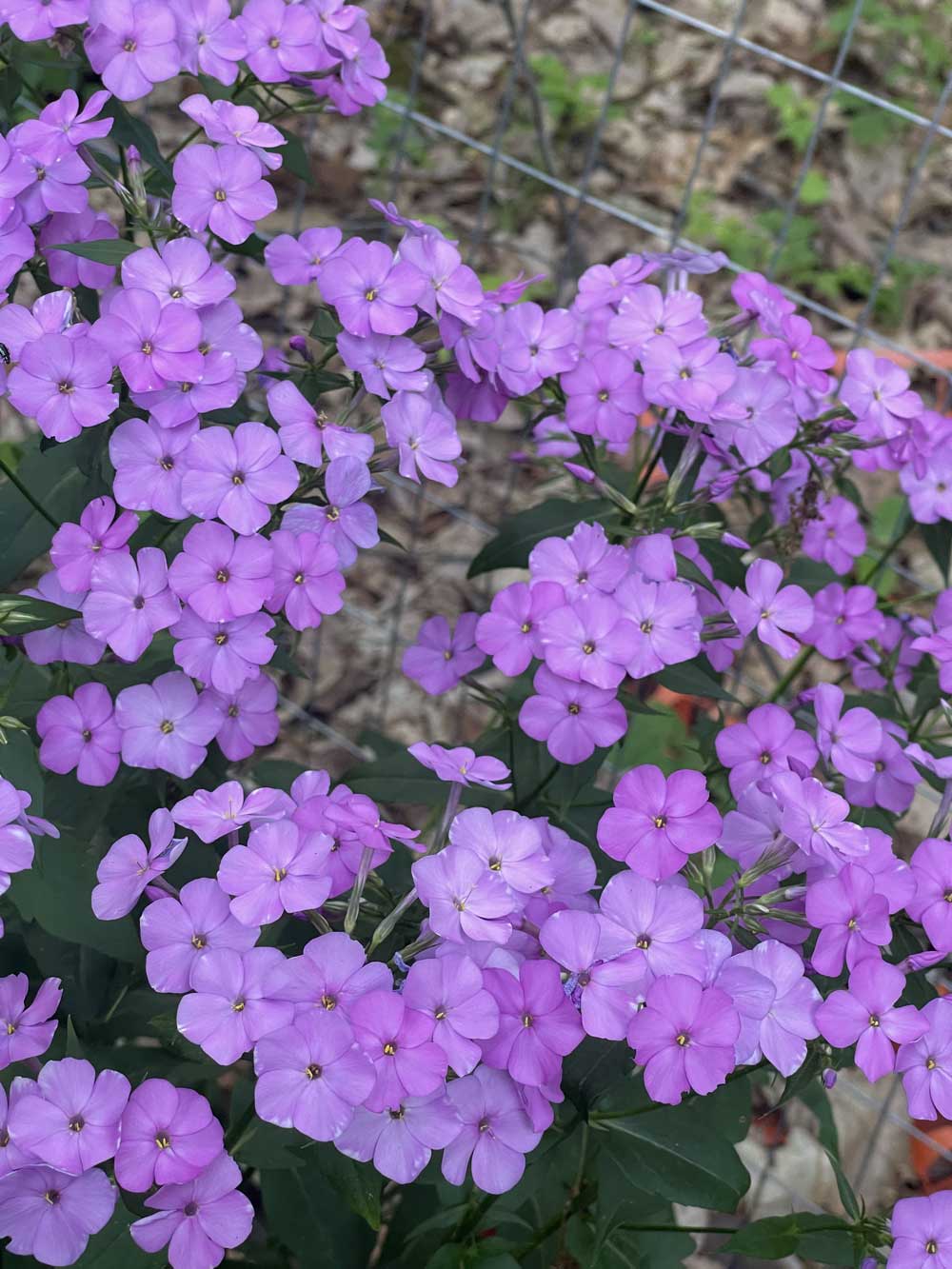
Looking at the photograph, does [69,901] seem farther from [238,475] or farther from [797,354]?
[797,354]

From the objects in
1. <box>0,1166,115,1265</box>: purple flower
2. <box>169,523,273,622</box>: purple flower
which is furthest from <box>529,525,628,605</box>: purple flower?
<box>0,1166,115,1265</box>: purple flower

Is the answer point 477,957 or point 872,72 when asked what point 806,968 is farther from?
point 872,72

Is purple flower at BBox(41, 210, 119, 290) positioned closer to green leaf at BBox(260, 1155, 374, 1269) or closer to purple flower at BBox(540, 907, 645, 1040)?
purple flower at BBox(540, 907, 645, 1040)

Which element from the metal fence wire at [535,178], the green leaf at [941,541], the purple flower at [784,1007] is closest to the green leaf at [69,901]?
the purple flower at [784,1007]

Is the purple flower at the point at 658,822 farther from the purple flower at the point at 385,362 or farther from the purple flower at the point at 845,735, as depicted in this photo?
the purple flower at the point at 385,362

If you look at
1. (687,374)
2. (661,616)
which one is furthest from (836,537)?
(661,616)

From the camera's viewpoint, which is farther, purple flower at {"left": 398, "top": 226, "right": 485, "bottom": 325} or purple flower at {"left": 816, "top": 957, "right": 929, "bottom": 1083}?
purple flower at {"left": 398, "top": 226, "right": 485, "bottom": 325}
